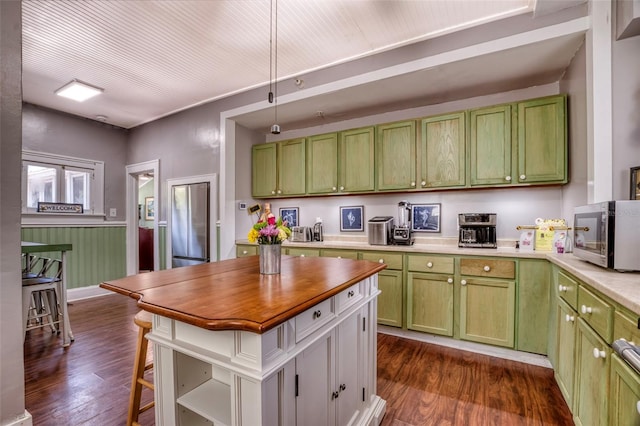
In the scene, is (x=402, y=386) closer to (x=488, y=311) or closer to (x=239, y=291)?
(x=488, y=311)

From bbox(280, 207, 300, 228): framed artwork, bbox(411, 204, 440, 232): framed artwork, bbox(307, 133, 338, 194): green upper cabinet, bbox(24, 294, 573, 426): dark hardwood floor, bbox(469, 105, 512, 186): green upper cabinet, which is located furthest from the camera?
bbox(280, 207, 300, 228): framed artwork

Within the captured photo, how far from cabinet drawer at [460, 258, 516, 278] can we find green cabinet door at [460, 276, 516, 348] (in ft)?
0.18

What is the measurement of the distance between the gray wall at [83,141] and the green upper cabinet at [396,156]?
4.68 meters

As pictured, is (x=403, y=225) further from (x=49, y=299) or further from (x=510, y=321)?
(x=49, y=299)

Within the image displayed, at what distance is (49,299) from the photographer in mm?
3051

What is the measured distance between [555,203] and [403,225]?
1.46m

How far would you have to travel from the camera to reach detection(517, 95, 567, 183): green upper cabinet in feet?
8.40

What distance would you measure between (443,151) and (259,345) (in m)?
2.80

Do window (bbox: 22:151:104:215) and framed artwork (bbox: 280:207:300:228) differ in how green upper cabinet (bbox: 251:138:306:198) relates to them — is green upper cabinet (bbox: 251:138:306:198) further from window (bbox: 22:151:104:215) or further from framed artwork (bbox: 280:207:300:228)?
window (bbox: 22:151:104:215)

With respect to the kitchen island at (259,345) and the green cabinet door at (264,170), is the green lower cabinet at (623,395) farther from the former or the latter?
the green cabinet door at (264,170)

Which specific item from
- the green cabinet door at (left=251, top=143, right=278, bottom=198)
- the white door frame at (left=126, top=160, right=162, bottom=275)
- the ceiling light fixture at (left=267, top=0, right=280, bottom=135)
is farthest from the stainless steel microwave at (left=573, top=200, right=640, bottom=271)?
the white door frame at (left=126, top=160, right=162, bottom=275)

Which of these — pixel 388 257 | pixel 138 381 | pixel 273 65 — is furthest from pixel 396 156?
pixel 138 381

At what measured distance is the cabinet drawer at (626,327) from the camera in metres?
0.99

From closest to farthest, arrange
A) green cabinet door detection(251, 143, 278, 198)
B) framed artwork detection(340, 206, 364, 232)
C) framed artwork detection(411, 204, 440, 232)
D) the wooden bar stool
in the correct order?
the wooden bar stool < framed artwork detection(411, 204, 440, 232) < framed artwork detection(340, 206, 364, 232) < green cabinet door detection(251, 143, 278, 198)
